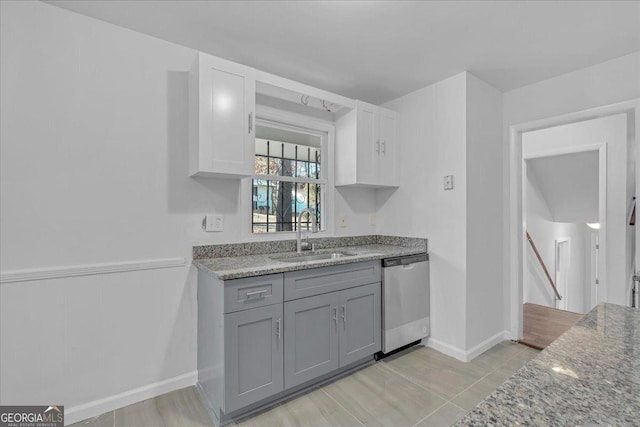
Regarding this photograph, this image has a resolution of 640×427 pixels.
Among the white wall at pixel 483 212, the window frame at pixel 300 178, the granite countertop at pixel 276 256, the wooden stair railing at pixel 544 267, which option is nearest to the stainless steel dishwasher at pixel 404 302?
the granite countertop at pixel 276 256

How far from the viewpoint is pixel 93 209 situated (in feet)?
6.07

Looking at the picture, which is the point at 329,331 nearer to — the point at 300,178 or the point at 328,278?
the point at 328,278

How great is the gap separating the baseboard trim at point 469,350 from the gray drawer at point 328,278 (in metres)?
0.90

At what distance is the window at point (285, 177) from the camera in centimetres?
264

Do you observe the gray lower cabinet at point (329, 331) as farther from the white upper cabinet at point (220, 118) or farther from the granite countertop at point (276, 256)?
the white upper cabinet at point (220, 118)

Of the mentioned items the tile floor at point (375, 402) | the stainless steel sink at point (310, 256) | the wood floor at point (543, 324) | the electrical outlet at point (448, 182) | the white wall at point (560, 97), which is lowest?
the tile floor at point (375, 402)

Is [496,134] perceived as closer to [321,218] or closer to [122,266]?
[321,218]

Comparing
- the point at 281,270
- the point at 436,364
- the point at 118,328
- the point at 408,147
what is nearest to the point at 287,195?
the point at 281,270

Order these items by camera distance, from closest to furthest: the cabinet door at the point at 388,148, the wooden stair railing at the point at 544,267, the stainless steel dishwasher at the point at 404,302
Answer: the stainless steel dishwasher at the point at 404,302, the cabinet door at the point at 388,148, the wooden stair railing at the point at 544,267

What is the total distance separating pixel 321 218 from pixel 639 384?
2.55 m

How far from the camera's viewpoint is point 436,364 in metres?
2.46

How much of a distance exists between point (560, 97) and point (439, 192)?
1299mm

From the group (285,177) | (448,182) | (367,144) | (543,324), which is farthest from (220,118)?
(543,324)

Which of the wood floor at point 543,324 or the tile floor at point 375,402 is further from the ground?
the wood floor at point 543,324
